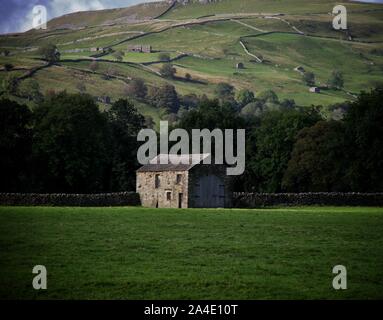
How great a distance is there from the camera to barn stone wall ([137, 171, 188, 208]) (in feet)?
259

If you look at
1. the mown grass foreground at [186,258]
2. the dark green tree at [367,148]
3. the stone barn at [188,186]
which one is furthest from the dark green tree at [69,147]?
the mown grass foreground at [186,258]

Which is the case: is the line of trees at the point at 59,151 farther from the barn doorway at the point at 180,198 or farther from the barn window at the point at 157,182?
the barn doorway at the point at 180,198

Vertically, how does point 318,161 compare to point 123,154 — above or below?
below

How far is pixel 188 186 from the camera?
78.4 m

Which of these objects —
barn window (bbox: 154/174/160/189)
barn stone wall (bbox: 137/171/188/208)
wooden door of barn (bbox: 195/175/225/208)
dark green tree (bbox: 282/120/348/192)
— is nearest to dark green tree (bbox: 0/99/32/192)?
barn stone wall (bbox: 137/171/188/208)

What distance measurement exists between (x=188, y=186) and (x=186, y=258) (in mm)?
45051

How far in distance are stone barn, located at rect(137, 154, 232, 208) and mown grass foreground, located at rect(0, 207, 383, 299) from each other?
2812 centimetres

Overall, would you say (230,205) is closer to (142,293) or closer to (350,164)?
(350,164)

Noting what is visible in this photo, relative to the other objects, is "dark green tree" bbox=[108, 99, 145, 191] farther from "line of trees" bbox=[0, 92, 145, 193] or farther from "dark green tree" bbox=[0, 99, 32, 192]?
"dark green tree" bbox=[0, 99, 32, 192]

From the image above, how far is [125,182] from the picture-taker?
96.1 meters

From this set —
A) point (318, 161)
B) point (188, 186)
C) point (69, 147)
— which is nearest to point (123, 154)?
point (69, 147)

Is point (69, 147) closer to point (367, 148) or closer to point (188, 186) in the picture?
point (188, 186)

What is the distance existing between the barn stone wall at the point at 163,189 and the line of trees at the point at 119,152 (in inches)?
343
